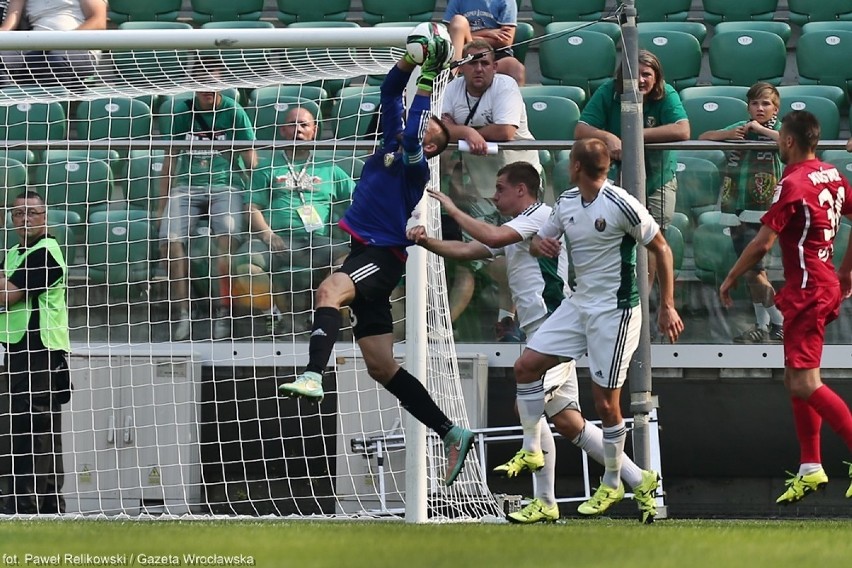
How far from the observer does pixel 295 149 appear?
934 centimetres

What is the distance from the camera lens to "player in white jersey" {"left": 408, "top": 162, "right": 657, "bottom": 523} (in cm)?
782

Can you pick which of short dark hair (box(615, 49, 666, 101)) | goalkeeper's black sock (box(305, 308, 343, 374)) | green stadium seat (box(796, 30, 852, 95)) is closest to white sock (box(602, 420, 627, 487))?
goalkeeper's black sock (box(305, 308, 343, 374))

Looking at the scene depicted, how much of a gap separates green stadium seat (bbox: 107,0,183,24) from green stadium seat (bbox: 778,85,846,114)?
6160 mm

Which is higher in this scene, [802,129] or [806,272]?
[802,129]

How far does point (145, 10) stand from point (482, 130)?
6053 mm

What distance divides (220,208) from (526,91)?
3352 millimetres

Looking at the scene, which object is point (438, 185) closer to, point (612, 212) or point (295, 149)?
point (295, 149)

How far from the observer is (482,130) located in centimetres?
963

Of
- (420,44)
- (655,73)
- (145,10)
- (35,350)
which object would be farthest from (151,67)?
(145,10)

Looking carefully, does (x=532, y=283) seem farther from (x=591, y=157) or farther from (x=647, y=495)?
(x=647, y=495)

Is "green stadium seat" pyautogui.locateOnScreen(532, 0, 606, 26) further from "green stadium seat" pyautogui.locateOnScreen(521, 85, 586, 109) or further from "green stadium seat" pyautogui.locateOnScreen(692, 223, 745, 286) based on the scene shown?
"green stadium seat" pyautogui.locateOnScreen(692, 223, 745, 286)

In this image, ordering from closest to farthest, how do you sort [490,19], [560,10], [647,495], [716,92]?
[647,495] → [490,19] → [716,92] → [560,10]

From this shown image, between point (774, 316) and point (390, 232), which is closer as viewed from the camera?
point (390, 232)

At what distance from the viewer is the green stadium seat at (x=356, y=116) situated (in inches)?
381
